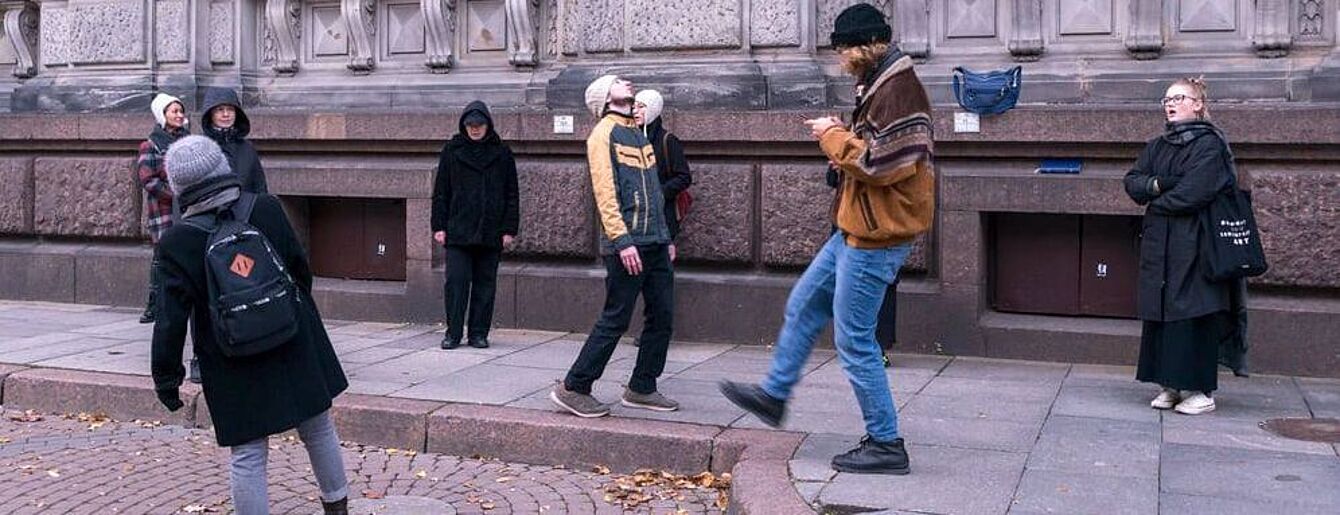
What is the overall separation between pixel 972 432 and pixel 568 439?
78.1 inches

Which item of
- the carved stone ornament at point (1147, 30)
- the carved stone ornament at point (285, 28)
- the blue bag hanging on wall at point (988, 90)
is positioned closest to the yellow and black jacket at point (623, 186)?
the blue bag hanging on wall at point (988, 90)

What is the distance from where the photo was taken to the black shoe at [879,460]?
18.2 feet

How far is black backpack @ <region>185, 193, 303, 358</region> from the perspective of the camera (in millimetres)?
4512

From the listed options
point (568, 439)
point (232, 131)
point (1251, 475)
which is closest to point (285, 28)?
point (232, 131)

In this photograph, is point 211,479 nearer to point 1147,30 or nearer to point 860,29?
point 860,29

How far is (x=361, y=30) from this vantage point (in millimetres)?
10898

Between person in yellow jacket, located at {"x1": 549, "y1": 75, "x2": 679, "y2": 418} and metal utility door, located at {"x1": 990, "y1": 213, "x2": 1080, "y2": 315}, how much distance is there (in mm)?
3205

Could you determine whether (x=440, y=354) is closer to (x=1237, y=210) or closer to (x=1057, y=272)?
(x=1057, y=272)

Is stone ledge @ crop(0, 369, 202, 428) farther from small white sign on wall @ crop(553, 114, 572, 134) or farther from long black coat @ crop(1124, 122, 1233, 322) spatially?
long black coat @ crop(1124, 122, 1233, 322)

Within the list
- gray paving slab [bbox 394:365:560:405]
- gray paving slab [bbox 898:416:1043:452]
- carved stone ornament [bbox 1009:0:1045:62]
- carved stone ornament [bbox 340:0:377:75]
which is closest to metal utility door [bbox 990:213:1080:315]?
carved stone ornament [bbox 1009:0:1045:62]

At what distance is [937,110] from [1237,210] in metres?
2.51

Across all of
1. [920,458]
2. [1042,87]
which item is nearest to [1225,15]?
[1042,87]

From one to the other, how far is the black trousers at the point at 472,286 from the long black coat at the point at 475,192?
122mm

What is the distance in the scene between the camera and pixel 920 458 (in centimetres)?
590
